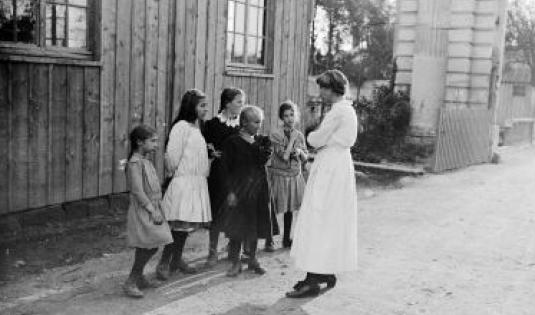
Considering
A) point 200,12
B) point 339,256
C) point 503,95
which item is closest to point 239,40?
point 200,12

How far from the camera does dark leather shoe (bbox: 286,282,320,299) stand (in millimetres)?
5320

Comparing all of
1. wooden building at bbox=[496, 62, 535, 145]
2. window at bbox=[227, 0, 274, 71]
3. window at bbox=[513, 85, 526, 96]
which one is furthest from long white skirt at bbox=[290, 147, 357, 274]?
window at bbox=[513, 85, 526, 96]

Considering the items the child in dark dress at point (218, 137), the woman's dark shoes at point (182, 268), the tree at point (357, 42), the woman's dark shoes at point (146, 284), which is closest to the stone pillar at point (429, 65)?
the tree at point (357, 42)

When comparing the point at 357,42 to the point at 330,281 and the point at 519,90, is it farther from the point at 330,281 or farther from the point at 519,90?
the point at 330,281

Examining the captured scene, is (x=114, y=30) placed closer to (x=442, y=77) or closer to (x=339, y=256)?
(x=339, y=256)

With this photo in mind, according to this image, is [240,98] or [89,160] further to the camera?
[89,160]

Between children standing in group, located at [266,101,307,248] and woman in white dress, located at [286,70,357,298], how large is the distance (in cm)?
124

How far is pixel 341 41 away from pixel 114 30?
1977 centimetres

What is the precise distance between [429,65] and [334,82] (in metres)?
12.1

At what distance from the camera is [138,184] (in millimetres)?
5027

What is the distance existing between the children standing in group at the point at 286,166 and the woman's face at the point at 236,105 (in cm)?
74

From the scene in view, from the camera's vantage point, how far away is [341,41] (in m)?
26.4

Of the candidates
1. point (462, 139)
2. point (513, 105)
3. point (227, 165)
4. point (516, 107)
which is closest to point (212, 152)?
point (227, 165)

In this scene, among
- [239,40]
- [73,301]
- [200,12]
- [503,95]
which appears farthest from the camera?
[503,95]
